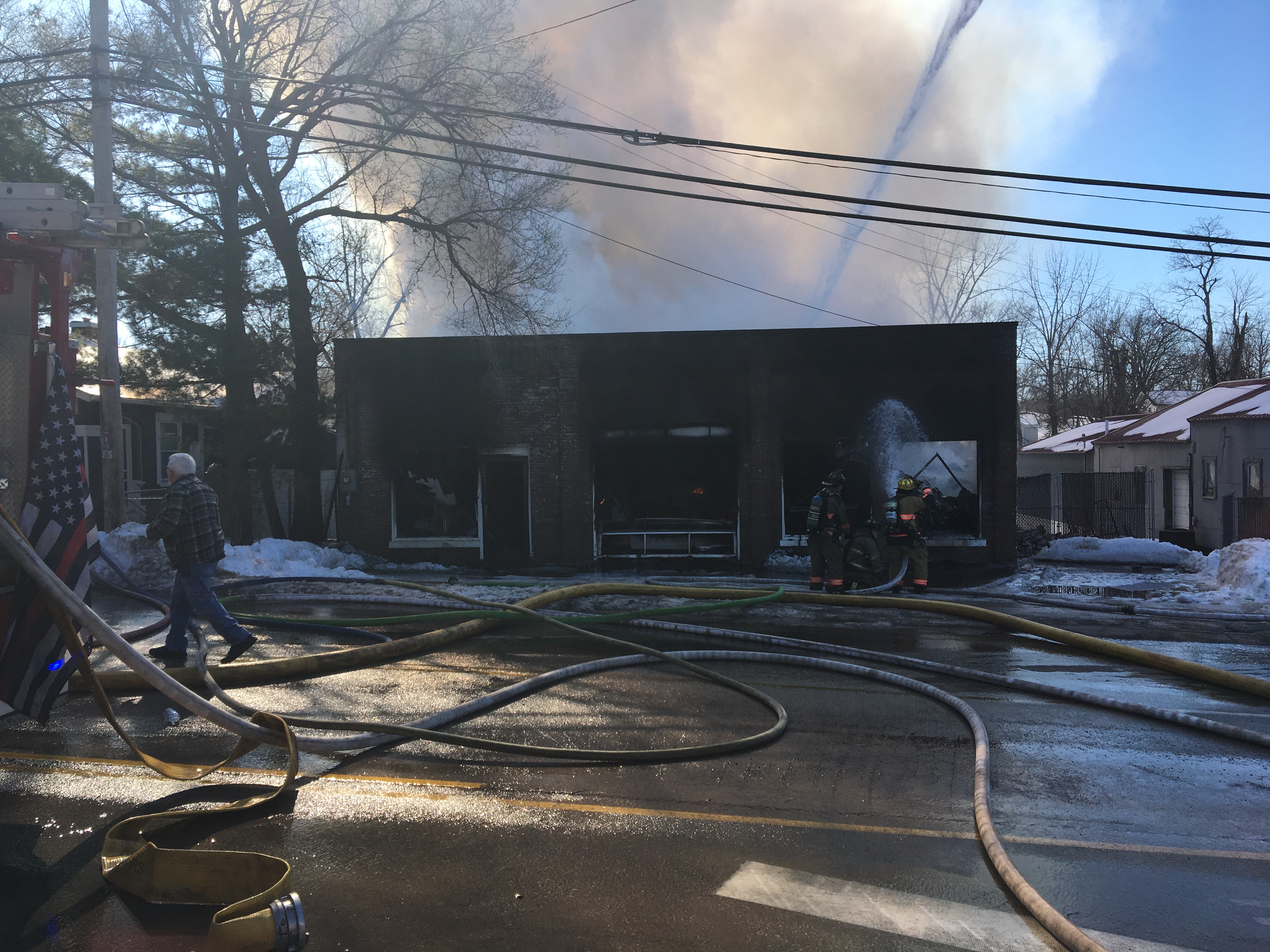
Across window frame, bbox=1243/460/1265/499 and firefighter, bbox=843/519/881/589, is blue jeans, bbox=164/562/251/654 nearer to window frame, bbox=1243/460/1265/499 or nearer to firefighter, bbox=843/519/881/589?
firefighter, bbox=843/519/881/589

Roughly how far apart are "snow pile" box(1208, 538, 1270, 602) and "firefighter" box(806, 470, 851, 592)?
5.35 m

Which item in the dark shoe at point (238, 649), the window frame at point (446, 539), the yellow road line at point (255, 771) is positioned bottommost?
the yellow road line at point (255, 771)

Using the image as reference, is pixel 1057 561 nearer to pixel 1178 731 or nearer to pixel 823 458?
pixel 823 458

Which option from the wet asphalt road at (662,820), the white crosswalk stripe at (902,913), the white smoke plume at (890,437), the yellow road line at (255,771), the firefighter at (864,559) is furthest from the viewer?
the white smoke plume at (890,437)

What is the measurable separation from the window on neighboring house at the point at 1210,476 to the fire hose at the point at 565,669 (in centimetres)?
1707

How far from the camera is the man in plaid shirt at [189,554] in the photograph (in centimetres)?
693

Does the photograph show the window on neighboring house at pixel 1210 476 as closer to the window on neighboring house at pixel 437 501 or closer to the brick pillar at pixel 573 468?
the brick pillar at pixel 573 468

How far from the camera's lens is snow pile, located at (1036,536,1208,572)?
55.4 ft

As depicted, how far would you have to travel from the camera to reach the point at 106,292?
501 inches

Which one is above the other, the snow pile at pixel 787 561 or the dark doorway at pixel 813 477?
the dark doorway at pixel 813 477

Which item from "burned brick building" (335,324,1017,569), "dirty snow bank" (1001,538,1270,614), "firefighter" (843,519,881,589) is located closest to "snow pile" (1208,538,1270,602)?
"dirty snow bank" (1001,538,1270,614)

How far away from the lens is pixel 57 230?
4723 mm

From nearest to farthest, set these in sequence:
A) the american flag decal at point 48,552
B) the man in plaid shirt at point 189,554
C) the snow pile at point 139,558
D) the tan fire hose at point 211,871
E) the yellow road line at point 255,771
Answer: the tan fire hose at point 211,871 < the american flag decal at point 48,552 < the yellow road line at point 255,771 < the man in plaid shirt at point 189,554 < the snow pile at point 139,558

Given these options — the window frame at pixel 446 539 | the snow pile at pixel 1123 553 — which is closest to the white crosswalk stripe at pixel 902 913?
the window frame at pixel 446 539
